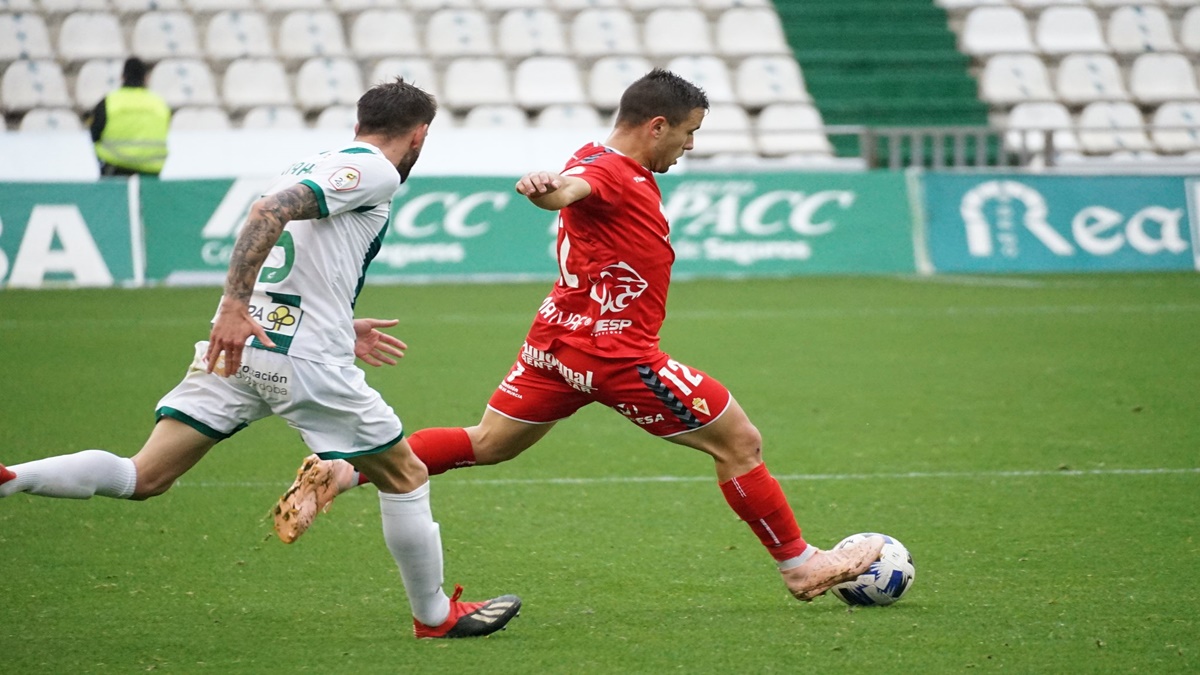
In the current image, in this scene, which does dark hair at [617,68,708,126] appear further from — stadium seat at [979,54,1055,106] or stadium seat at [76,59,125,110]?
stadium seat at [979,54,1055,106]

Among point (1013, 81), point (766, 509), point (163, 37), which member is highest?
point (766, 509)

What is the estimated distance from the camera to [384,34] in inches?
827

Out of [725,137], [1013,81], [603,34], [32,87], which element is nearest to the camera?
[32,87]

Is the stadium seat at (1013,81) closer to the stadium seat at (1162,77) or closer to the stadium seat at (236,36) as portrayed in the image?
the stadium seat at (1162,77)

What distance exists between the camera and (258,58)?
20188mm

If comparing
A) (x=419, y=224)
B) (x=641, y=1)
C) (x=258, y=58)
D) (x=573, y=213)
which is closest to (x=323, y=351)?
(x=573, y=213)

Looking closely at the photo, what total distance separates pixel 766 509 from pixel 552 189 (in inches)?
51.9

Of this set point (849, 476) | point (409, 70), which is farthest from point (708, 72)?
point (849, 476)

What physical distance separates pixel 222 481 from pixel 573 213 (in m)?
2.90

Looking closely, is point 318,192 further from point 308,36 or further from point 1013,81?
point 1013,81

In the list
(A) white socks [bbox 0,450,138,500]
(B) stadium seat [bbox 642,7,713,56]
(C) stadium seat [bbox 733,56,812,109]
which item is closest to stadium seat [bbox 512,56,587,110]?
(B) stadium seat [bbox 642,7,713,56]

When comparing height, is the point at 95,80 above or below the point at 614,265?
below

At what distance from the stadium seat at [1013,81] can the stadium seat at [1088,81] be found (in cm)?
26

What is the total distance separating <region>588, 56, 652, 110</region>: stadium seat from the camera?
20.5 m
